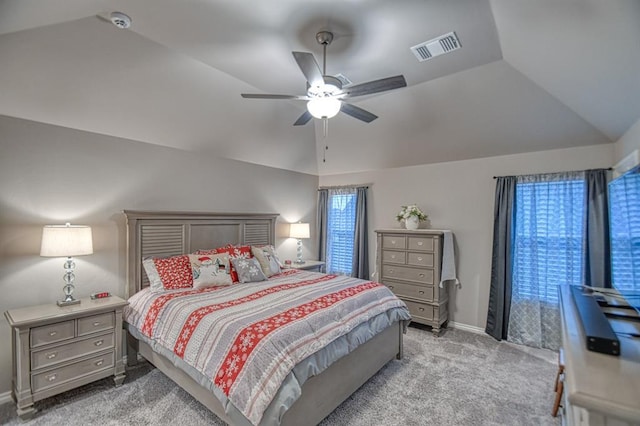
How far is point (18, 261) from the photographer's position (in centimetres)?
260

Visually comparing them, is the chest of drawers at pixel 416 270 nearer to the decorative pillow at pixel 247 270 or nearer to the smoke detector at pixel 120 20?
the decorative pillow at pixel 247 270

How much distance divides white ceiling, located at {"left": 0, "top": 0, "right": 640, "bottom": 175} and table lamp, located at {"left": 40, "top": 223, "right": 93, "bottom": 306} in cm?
Result: 107

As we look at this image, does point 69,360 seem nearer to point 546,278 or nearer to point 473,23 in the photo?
point 473,23

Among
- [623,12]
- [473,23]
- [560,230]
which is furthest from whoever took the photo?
[560,230]

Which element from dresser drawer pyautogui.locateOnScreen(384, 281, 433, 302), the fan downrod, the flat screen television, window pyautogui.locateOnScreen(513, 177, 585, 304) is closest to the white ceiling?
the fan downrod

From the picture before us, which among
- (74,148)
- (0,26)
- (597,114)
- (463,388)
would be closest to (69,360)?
(74,148)

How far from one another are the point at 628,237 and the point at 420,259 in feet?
8.12

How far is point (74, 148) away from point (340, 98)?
2.69 metres

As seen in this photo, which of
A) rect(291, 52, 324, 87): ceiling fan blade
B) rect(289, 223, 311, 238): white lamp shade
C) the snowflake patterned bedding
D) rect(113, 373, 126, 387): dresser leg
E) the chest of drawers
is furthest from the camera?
rect(289, 223, 311, 238): white lamp shade

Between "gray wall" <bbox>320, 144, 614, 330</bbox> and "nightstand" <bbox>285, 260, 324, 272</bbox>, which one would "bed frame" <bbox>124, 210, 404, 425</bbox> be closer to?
"nightstand" <bbox>285, 260, 324, 272</bbox>

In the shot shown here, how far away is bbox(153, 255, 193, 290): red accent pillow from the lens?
3.11 m

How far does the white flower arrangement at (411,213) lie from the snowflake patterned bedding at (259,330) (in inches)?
64.4

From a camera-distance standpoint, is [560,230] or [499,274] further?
[499,274]

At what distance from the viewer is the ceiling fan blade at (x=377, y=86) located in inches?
82.9
